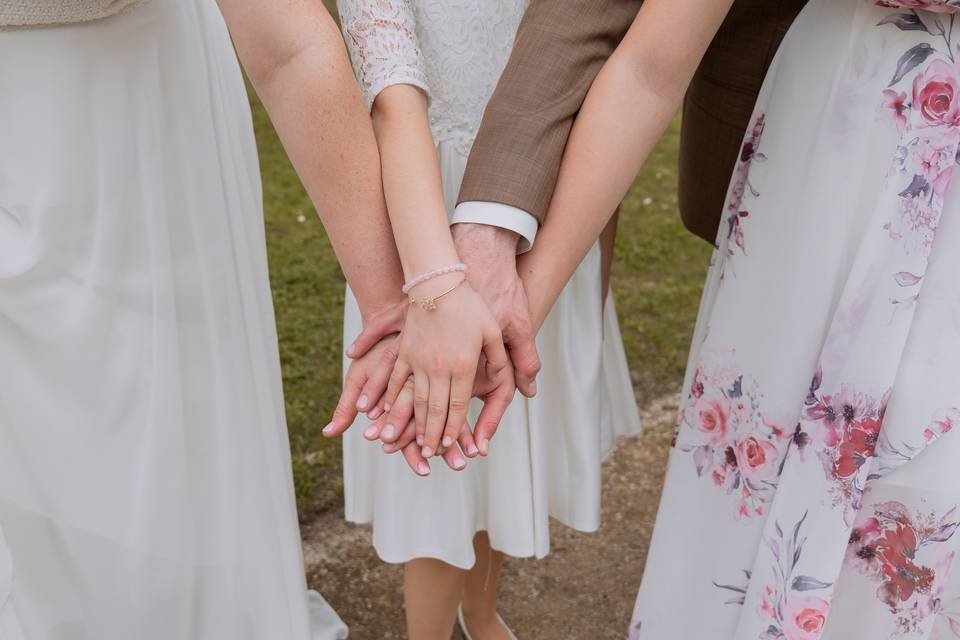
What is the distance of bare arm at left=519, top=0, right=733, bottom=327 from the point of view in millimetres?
1506

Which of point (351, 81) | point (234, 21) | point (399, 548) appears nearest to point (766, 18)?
point (351, 81)

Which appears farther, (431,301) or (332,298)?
(332,298)

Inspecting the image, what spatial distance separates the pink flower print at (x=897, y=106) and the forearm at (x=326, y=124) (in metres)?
0.72

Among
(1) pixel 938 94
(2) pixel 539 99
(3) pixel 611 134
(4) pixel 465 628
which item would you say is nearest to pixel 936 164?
(1) pixel 938 94

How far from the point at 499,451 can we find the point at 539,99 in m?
0.71

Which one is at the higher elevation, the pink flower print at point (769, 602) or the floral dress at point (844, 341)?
the floral dress at point (844, 341)

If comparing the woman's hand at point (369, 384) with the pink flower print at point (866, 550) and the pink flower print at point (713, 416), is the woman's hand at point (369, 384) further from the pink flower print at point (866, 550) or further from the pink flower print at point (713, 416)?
the pink flower print at point (866, 550)

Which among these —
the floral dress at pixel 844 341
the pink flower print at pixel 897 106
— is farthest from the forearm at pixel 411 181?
the pink flower print at pixel 897 106

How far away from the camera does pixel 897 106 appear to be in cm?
139

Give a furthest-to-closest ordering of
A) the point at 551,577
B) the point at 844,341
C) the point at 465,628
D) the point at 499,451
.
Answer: the point at 551,577 → the point at 465,628 → the point at 499,451 → the point at 844,341

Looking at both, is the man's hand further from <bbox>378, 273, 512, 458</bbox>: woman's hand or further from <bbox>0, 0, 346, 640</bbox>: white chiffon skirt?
<bbox>0, 0, 346, 640</bbox>: white chiffon skirt

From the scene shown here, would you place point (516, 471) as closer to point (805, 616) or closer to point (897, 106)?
point (805, 616)

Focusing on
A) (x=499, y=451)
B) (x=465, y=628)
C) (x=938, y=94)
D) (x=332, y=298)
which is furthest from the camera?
(x=332, y=298)

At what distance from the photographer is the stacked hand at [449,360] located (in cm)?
146
